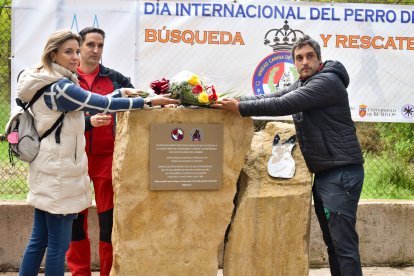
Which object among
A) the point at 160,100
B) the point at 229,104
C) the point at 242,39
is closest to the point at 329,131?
the point at 229,104

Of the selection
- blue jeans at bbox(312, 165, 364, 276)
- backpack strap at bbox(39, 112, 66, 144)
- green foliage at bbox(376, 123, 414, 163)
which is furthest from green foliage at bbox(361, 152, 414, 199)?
backpack strap at bbox(39, 112, 66, 144)

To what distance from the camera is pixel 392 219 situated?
552cm

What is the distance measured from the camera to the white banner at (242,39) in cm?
548

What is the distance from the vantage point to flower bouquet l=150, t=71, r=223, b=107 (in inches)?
152

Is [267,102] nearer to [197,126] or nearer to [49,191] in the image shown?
[197,126]

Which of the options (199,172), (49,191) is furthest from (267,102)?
(49,191)

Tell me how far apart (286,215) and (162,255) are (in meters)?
0.89

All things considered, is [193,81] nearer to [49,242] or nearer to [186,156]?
[186,156]

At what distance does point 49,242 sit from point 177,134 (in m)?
1.04

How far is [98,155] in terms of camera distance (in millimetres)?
4492

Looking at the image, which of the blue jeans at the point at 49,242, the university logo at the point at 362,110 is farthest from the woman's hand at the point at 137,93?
the university logo at the point at 362,110

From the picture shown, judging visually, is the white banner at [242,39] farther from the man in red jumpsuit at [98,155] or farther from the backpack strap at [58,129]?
the backpack strap at [58,129]

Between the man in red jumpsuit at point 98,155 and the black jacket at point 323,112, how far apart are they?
1114 mm

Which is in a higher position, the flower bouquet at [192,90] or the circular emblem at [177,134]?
the flower bouquet at [192,90]
